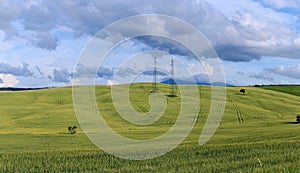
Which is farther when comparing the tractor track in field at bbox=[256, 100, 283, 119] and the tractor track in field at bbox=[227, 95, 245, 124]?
the tractor track in field at bbox=[256, 100, 283, 119]

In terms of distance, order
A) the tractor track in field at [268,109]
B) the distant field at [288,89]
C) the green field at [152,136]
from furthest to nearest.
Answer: the distant field at [288,89] → the tractor track in field at [268,109] → the green field at [152,136]

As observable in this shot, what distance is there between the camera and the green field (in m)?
14.9

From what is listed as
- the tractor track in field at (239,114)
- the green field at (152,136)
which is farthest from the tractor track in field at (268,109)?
the tractor track in field at (239,114)

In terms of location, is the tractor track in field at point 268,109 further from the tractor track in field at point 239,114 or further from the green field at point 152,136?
the tractor track in field at point 239,114

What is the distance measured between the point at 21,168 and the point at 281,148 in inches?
412

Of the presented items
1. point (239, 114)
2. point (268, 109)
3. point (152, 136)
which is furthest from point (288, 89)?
point (152, 136)

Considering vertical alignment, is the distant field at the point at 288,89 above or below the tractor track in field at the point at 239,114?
above

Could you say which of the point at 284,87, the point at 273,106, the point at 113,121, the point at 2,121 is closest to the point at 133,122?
the point at 113,121

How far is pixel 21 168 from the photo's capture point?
15188mm

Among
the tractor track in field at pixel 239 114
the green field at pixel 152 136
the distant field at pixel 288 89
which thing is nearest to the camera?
the green field at pixel 152 136

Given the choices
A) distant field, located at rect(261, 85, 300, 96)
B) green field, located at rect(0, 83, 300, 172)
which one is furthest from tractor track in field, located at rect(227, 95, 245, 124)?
distant field, located at rect(261, 85, 300, 96)

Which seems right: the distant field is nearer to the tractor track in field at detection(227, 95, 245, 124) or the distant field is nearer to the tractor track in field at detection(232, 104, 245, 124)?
the tractor track in field at detection(227, 95, 245, 124)

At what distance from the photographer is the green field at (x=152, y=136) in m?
14.9

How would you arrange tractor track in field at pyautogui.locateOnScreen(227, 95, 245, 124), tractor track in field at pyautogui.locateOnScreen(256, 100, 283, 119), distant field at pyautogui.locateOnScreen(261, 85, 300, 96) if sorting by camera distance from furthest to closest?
distant field at pyautogui.locateOnScreen(261, 85, 300, 96) → tractor track in field at pyautogui.locateOnScreen(256, 100, 283, 119) → tractor track in field at pyautogui.locateOnScreen(227, 95, 245, 124)
